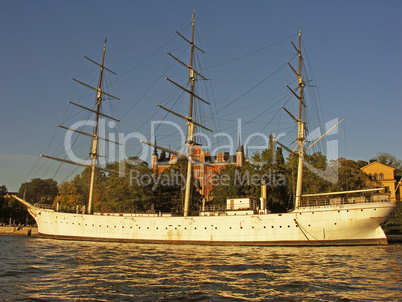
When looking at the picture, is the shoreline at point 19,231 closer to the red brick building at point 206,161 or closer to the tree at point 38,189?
the red brick building at point 206,161

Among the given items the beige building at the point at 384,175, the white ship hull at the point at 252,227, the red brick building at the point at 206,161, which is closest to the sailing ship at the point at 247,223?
the white ship hull at the point at 252,227

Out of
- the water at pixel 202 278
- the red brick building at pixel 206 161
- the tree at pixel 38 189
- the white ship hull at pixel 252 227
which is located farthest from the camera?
the tree at pixel 38 189

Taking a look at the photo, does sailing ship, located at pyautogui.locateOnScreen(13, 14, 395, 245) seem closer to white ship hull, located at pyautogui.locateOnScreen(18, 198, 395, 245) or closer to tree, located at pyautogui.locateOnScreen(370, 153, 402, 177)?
white ship hull, located at pyautogui.locateOnScreen(18, 198, 395, 245)

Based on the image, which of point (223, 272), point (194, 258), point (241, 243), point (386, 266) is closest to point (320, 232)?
point (241, 243)

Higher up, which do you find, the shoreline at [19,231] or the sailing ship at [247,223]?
the sailing ship at [247,223]

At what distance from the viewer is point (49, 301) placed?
11.5 m

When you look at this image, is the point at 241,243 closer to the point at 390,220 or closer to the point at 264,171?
the point at 264,171

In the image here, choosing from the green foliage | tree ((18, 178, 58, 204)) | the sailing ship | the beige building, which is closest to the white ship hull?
the sailing ship

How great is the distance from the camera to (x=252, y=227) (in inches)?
1248

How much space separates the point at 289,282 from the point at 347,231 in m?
17.0

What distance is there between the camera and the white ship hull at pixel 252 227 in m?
29.3

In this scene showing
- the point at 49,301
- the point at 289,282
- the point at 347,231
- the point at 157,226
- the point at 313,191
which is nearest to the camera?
the point at 49,301

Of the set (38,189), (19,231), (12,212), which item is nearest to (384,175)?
(19,231)

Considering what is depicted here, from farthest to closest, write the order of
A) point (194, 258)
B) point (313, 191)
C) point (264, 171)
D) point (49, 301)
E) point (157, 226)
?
point (264, 171), point (313, 191), point (157, 226), point (194, 258), point (49, 301)
